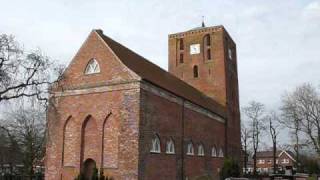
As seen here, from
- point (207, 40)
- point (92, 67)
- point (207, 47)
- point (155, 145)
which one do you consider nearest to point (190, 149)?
point (155, 145)

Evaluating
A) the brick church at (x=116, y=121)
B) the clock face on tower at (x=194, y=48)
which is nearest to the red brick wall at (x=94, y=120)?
the brick church at (x=116, y=121)

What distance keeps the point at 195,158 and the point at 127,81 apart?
1185 centimetres

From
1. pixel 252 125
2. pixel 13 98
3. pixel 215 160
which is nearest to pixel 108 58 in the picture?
pixel 13 98

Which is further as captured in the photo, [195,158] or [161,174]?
[195,158]

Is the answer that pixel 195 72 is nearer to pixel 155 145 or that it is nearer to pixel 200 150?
pixel 200 150

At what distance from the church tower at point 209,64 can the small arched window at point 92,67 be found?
70.5 feet

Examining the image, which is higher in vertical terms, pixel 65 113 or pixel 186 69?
pixel 186 69

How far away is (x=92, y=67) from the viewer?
2664 cm

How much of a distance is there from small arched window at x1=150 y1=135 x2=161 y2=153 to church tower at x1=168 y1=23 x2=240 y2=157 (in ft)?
61.8

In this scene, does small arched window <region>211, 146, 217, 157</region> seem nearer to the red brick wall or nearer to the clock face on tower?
the clock face on tower

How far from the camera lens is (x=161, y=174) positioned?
26000 mm

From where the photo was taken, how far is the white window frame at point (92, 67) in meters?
26.4

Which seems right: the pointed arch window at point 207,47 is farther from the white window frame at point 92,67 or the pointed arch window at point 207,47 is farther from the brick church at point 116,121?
the white window frame at point 92,67

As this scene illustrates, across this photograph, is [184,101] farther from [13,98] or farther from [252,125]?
[252,125]
